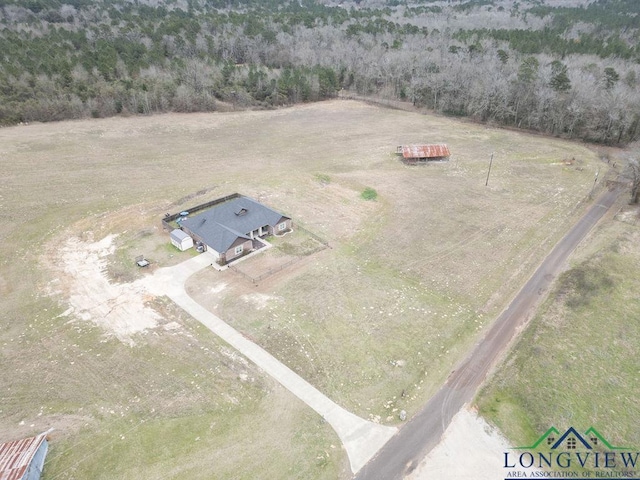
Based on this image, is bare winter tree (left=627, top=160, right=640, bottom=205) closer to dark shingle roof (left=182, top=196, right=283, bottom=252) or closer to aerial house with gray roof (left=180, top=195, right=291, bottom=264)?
aerial house with gray roof (left=180, top=195, right=291, bottom=264)

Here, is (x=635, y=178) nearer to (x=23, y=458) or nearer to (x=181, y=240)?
(x=181, y=240)

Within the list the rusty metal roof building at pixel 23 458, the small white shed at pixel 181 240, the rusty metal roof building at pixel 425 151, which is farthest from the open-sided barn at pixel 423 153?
the rusty metal roof building at pixel 23 458

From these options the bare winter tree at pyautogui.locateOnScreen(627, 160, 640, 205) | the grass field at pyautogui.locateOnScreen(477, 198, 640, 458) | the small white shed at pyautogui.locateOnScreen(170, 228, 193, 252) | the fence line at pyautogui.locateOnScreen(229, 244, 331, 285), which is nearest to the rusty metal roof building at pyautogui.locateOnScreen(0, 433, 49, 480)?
the fence line at pyautogui.locateOnScreen(229, 244, 331, 285)

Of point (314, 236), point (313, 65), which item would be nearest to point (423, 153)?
point (314, 236)

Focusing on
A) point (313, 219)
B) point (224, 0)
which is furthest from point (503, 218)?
point (224, 0)

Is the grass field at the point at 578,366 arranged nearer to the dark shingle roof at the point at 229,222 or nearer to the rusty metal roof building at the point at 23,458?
the rusty metal roof building at the point at 23,458

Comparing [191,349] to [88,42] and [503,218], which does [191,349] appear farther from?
[88,42]
